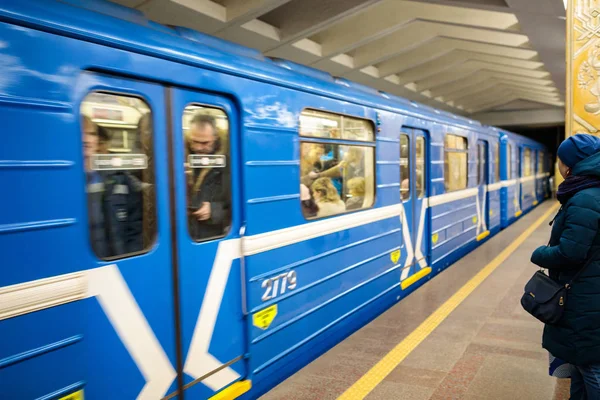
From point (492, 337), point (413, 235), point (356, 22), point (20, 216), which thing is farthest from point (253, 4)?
point (20, 216)

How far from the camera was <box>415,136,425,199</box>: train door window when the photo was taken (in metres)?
6.30

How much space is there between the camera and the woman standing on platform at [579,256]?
8.34ft

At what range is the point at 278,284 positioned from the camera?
3543 millimetres

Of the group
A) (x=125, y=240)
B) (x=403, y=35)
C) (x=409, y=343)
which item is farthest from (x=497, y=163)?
(x=125, y=240)

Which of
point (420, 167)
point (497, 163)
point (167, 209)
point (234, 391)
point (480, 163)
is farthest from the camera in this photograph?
point (497, 163)

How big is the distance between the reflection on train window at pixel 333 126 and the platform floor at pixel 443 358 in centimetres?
186

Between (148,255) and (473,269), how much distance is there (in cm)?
588

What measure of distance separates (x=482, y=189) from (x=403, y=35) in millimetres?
4298

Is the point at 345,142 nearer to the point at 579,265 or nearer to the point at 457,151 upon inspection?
the point at 579,265

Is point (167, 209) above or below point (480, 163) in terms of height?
below

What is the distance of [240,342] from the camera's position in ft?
10.5

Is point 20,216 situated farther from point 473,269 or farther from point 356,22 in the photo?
point 356,22

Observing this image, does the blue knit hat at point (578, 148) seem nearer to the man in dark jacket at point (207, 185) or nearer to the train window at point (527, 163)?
the man in dark jacket at point (207, 185)

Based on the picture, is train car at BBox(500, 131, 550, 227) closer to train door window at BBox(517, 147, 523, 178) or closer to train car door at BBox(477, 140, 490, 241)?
train door window at BBox(517, 147, 523, 178)
